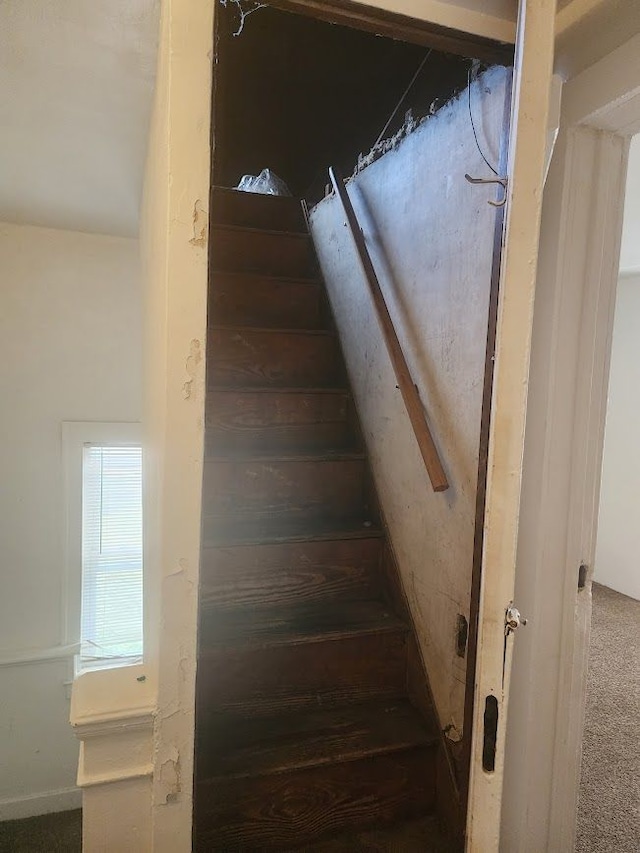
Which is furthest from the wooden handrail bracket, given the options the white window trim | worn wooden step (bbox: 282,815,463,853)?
the white window trim

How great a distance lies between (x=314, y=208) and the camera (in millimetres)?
2641

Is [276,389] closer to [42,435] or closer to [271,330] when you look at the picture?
[271,330]

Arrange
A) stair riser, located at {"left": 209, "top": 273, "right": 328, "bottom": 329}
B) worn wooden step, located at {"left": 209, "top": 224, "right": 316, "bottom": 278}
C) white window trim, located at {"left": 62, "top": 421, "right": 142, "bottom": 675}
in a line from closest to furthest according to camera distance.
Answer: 1. stair riser, located at {"left": 209, "top": 273, "right": 328, "bottom": 329}
2. worn wooden step, located at {"left": 209, "top": 224, "right": 316, "bottom": 278}
3. white window trim, located at {"left": 62, "top": 421, "right": 142, "bottom": 675}

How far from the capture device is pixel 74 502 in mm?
2764

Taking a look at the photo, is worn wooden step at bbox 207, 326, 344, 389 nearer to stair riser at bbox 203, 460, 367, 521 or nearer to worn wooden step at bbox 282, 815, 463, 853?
stair riser at bbox 203, 460, 367, 521

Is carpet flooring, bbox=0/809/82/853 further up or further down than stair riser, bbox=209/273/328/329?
further down

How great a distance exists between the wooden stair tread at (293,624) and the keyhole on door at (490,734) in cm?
70

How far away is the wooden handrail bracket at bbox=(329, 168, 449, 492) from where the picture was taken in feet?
4.59

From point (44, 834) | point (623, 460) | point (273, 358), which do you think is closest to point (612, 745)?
point (273, 358)

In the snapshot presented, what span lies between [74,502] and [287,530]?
1489mm

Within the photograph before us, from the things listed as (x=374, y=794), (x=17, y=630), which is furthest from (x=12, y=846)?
(x=374, y=794)

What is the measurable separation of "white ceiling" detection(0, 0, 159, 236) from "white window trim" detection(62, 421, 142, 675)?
1083 millimetres

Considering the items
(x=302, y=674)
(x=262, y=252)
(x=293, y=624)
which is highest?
(x=262, y=252)

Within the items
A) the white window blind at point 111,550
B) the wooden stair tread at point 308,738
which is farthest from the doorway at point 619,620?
the white window blind at point 111,550
